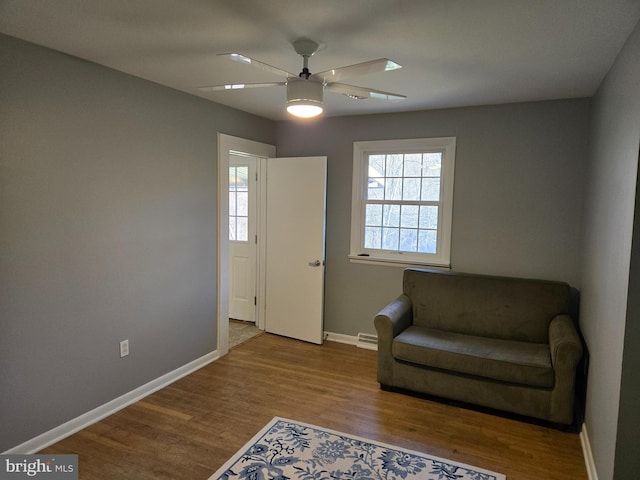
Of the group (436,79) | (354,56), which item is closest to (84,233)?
(354,56)

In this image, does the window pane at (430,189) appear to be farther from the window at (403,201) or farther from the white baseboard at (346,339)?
the white baseboard at (346,339)

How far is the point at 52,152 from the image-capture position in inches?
99.8

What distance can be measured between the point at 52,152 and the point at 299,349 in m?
2.83

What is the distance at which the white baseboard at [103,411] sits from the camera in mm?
2514

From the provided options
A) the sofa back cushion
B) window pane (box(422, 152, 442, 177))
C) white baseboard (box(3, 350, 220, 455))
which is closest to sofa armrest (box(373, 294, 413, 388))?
the sofa back cushion

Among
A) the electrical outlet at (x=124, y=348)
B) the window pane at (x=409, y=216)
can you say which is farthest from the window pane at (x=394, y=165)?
the electrical outlet at (x=124, y=348)

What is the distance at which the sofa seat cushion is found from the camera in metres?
2.91

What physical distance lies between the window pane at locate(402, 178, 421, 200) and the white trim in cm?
231

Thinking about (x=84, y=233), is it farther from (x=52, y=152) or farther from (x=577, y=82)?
(x=577, y=82)

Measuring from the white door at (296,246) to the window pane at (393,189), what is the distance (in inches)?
25.1

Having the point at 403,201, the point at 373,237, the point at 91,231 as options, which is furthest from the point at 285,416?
the point at 403,201

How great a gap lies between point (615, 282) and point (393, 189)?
7.86 feet

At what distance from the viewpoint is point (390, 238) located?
4.32m

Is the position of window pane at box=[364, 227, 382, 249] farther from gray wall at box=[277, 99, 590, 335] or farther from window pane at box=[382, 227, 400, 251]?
gray wall at box=[277, 99, 590, 335]
